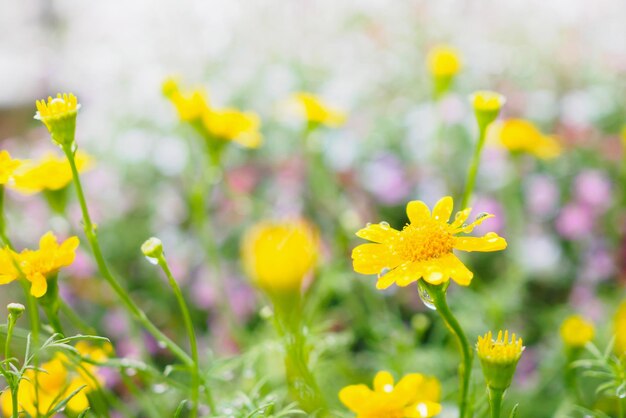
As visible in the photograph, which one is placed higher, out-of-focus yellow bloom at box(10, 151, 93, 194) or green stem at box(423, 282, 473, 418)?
out-of-focus yellow bloom at box(10, 151, 93, 194)

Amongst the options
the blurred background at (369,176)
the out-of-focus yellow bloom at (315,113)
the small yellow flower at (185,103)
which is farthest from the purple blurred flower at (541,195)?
the small yellow flower at (185,103)

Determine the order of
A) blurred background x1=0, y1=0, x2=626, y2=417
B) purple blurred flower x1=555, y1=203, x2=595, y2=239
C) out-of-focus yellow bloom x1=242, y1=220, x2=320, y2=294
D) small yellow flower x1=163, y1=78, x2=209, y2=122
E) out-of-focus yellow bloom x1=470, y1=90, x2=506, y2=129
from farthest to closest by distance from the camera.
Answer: purple blurred flower x1=555, y1=203, x2=595, y2=239
blurred background x1=0, y1=0, x2=626, y2=417
small yellow flower x1=163, y1=78, x2=209, y2=122
out-of-focus yellow bloom x1=470, y1=90, x2=506, y2=129
out-of-focus yellow bloom x1=242, y1=220, x2=320, y2=294

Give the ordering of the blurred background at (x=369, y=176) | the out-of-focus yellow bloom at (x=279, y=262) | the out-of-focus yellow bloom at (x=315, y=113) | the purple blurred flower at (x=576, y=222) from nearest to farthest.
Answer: the out-of-focus yellow bloom at (x=279, y=262) → the out-of-focus yellow bloom at (x=315, y=113) → the blurred background at (x=369, y=176) → the purple blurred flower at (x=576, y=222)

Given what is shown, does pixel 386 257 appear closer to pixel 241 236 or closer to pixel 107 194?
pixel 241 236

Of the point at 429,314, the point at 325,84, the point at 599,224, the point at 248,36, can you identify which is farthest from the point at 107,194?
the point at 599,224

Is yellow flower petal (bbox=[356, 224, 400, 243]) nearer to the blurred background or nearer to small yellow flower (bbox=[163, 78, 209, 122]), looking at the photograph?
the blurred background

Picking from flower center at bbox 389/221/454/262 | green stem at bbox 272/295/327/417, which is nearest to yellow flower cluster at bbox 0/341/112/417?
green stem at bbox 272/295/327/417

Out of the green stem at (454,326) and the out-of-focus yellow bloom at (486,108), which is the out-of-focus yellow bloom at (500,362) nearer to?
the green stem at (454,326)
